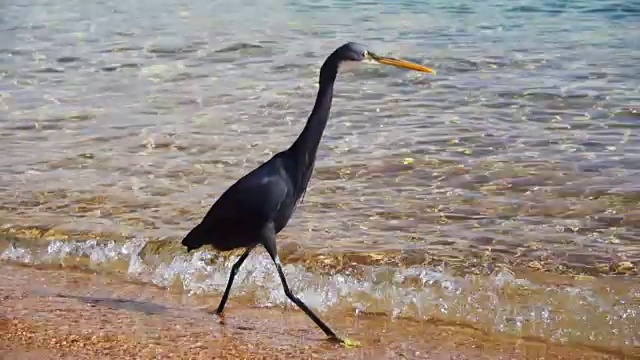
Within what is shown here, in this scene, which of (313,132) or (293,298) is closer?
A: (293,298)

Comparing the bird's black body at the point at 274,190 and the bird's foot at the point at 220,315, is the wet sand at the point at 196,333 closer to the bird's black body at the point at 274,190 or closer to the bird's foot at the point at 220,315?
the bird's foot at the point at 220,315

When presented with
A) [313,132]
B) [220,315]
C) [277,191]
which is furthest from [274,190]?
[220,315]

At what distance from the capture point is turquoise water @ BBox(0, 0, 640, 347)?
5.34 m

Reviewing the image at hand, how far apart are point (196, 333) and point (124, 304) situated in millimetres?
628

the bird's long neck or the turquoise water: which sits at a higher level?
the bird's long neck

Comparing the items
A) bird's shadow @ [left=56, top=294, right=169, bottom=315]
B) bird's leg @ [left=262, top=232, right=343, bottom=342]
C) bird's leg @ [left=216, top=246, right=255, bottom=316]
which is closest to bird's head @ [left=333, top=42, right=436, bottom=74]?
bird's leg @ [left=262, top=232, right=343, bottom=342]

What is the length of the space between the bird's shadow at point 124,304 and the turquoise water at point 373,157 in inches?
14.3

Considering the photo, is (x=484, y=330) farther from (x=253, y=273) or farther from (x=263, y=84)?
(x=263, y=84)

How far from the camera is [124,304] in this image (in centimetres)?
520

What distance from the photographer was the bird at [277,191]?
4820mm

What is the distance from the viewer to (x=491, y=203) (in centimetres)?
646

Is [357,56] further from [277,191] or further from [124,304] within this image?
[124,304]

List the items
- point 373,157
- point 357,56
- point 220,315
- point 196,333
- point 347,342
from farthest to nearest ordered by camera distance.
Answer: point 373,157, point 220,315, point 357,56, point 196,333, point 347,342

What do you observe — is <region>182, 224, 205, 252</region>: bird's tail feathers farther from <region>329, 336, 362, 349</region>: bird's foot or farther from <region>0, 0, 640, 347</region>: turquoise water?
<region>329, 336, 362, 349</region>: bird's foot
